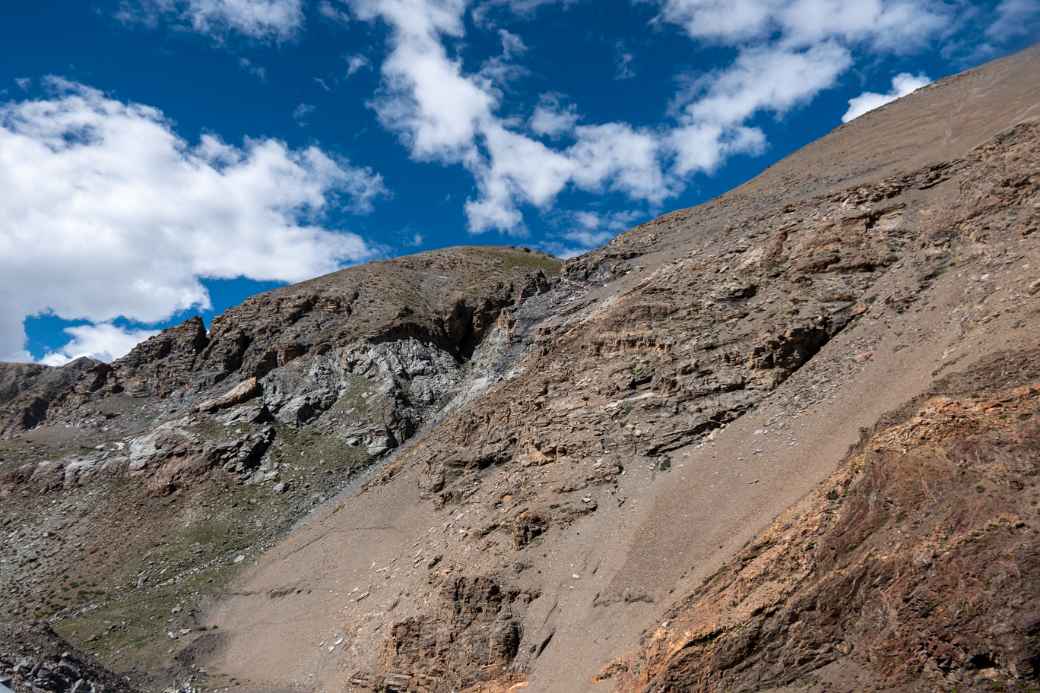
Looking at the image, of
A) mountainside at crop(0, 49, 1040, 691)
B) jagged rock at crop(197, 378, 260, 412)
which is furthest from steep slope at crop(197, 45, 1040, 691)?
jagged rock at crop(197, 378, 260, 412)

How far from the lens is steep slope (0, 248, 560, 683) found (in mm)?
32125

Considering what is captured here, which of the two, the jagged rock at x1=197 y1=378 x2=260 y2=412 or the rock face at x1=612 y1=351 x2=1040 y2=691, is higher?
the jagged rock at x1=197 y1=378 x2=260 y2=412

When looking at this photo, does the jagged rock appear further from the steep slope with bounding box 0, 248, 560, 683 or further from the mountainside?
the mountainside

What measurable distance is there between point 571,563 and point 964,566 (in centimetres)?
1099

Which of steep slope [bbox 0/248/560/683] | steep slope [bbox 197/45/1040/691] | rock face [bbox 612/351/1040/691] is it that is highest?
steep slope [bbox 0/248/560/683]

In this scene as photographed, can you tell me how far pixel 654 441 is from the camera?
70.8ft

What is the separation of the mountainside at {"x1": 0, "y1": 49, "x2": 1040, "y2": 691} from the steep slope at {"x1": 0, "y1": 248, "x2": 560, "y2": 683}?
0.73ft

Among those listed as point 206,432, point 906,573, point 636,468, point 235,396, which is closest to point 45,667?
point 636,468

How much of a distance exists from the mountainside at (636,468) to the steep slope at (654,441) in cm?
12

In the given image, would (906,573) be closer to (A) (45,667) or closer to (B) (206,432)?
(A) (45,667)

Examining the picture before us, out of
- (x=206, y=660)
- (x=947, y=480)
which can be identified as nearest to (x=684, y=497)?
(x=947, y=480)

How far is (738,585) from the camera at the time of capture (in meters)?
12.1

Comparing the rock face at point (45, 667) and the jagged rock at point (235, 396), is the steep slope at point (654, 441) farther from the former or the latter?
the jagged rock at point (235, 396)

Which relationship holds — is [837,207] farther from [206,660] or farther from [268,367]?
[268,367]
